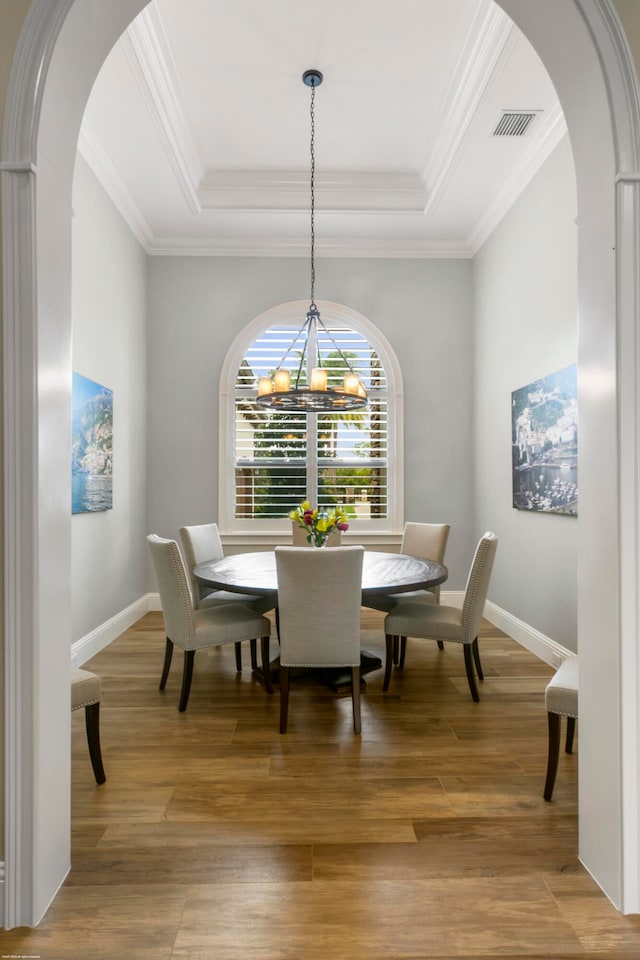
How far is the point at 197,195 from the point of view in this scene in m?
4.92

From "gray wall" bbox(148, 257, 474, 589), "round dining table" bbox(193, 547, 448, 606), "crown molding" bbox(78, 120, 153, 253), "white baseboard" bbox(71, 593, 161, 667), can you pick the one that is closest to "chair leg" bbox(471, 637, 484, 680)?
"round dining table" bbox(193, 547, 448, 606)

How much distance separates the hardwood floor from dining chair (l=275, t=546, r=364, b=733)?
1.17 feet

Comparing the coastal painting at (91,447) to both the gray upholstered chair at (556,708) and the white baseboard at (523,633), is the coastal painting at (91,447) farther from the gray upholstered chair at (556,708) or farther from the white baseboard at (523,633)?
the white baseboard at (523,633)

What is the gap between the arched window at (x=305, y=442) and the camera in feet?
18.9

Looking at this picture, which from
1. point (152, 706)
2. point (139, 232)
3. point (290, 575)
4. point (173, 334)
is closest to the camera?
point (290, 575)

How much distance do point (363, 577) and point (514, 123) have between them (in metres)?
3.06

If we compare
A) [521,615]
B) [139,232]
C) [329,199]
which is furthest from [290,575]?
[139,232]

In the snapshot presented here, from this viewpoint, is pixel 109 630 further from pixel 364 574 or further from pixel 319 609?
pixel 319 609

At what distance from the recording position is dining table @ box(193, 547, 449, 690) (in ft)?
10.7

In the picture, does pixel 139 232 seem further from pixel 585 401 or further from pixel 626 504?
pixel 626 504

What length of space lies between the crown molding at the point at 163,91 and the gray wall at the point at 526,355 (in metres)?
2.47

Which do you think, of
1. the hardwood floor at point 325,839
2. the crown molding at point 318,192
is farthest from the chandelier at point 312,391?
the hardwood floor at point 325,839

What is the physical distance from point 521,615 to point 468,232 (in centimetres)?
344

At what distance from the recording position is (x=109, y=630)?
4.59 metres
